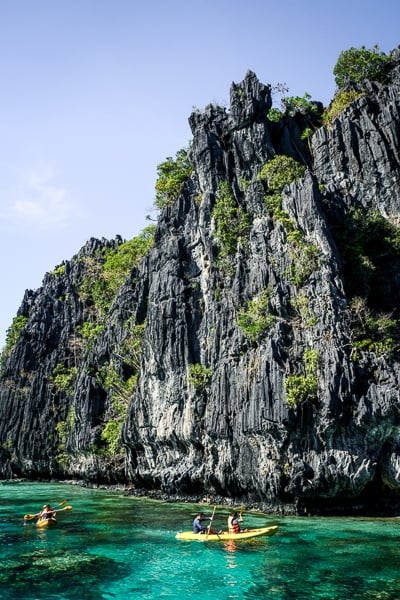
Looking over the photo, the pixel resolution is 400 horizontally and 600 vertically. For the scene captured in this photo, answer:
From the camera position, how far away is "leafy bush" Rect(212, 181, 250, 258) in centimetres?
3497

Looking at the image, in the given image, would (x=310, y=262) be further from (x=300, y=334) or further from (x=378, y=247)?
(x=378, y=247)

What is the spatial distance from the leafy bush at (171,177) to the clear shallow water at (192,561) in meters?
26.7

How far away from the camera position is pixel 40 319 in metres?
62.1

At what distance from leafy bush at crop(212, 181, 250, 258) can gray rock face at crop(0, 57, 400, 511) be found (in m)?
0.44

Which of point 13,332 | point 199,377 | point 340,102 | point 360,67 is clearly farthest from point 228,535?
point 13,332

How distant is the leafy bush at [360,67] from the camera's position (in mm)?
41500

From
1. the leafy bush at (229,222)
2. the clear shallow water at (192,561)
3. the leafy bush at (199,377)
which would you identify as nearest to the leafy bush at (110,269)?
the leafy bush at (229,222)

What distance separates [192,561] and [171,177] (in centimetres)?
3286

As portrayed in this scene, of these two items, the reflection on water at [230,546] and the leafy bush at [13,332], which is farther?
the leafy bush at [13,332]

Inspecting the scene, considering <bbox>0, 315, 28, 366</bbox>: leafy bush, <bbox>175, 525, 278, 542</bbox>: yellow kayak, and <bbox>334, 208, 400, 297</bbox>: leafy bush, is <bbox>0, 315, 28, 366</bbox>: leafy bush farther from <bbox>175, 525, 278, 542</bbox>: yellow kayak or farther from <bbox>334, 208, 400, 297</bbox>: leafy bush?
<bbox>175, 525, 278, 542</bbox>: yellow kayak

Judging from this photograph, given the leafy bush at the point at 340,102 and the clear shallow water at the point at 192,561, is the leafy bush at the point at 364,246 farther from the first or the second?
the clear shallow water at the point at 192,561

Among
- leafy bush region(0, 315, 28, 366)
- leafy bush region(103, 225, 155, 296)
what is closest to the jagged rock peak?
leafy bush region(103, 225, 155, 296)

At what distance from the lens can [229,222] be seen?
35594mm

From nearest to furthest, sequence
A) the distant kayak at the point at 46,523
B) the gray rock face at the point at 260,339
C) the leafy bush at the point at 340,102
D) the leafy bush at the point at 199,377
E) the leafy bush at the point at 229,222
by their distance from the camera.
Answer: the distant kayak at the point at 46,523, the gray rock face at the point at 260,339, the leafy bush at the point at 199,377, the leafy bush at the point at 229,222, the leafy bush at the point at 340,102
